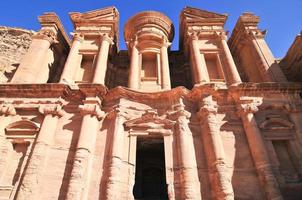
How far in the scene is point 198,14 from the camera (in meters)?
14.8

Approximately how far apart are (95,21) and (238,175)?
1122cm

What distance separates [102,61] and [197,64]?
15.3 feet

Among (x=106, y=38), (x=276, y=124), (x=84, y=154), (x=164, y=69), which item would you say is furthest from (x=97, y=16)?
(x=276, y=124)

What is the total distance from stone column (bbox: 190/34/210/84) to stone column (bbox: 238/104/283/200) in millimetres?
2301

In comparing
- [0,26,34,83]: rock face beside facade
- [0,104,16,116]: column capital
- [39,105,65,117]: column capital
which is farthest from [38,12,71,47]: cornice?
[39,105,65,117]: column capital

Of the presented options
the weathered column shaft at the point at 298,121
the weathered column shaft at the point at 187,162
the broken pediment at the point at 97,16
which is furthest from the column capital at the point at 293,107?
the broken pediment at the point at 97,16

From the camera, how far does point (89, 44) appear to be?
13570 mm

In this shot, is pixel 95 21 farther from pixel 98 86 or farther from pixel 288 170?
pixel 288 170

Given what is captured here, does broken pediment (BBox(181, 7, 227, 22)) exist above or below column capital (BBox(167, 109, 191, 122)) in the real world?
above

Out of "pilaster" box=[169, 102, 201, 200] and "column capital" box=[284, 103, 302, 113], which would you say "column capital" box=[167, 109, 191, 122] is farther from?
"column capital" box=[284, 103, 302, 113]

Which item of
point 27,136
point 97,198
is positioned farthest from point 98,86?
point 97,198

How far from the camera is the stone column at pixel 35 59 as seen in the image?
11.2 meters

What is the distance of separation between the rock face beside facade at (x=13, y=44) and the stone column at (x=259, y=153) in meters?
14.5

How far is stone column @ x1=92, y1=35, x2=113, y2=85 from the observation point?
1123 cm
